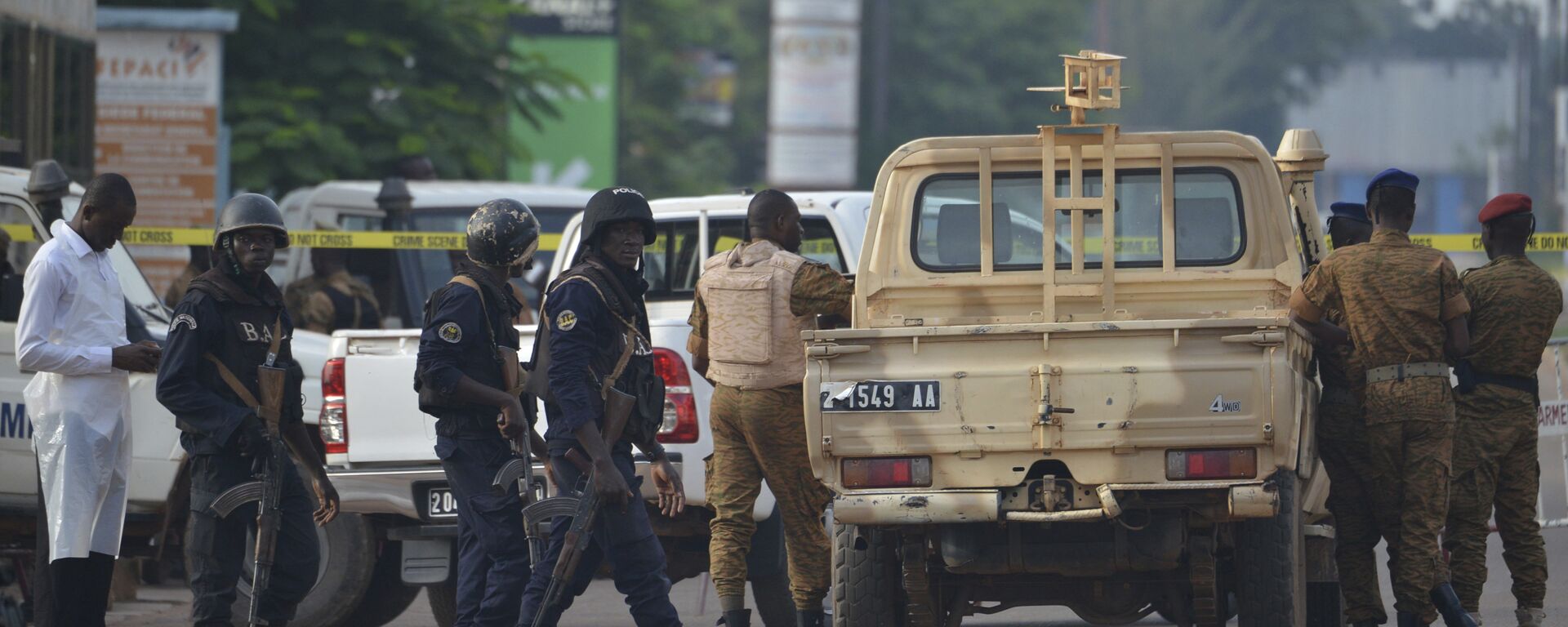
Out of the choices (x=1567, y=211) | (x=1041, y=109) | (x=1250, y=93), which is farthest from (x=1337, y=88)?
(x=1567, y=211)

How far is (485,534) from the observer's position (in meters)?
7.35

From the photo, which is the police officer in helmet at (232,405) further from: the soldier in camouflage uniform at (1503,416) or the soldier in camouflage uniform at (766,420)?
the soldier in camouflage uniform at (1503,416)

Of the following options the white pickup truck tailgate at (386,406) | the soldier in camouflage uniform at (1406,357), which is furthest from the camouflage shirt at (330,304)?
the soldier in camouflage uniform at (1406,357)

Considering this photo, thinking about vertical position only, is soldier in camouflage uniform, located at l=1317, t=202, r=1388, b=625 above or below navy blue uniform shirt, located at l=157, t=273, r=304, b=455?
below

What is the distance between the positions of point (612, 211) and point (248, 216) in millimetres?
1212

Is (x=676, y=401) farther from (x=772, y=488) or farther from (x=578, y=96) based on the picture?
(x=578, y=96)

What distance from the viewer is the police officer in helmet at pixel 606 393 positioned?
7.21 m

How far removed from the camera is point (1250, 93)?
300ft

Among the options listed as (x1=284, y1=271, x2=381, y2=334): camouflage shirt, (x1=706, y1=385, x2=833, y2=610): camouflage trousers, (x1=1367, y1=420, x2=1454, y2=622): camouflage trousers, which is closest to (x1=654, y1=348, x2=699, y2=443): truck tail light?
(x1=706, y1=385, x2=833, y2=610): camouflage trousers

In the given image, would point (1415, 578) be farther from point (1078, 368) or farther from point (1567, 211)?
point (1567, 211)

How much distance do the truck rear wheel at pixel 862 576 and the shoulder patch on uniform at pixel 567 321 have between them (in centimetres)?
118

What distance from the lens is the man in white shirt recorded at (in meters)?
7.84

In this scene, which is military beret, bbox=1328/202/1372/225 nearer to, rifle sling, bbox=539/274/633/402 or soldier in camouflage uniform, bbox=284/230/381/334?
rifle sling, bbox=539/274/633/402

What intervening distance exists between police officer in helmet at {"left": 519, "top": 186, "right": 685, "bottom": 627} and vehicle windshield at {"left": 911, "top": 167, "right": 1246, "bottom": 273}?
1.32 m
